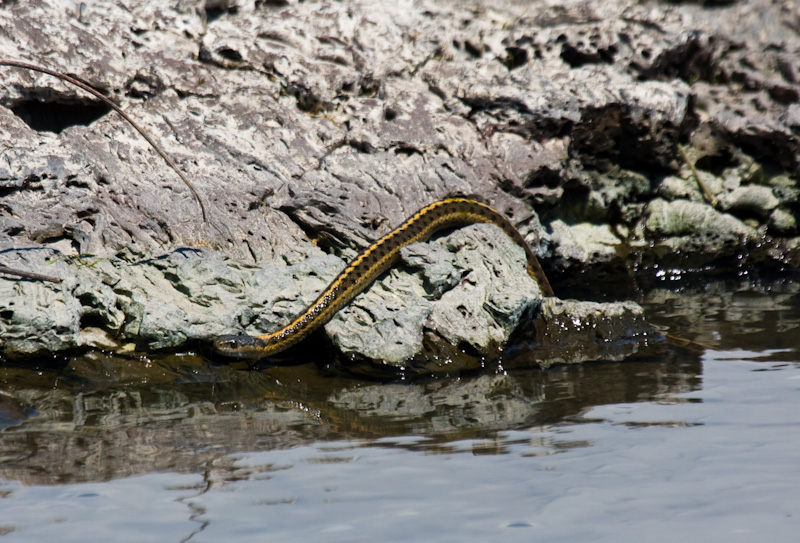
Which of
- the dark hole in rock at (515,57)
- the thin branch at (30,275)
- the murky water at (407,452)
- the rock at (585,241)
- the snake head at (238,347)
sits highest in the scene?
the dark hole in rock at (515,57)

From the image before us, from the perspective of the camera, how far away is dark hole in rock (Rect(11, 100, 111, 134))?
6.85m

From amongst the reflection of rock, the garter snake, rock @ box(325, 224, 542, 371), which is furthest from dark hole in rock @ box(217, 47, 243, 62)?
the reflection of rock

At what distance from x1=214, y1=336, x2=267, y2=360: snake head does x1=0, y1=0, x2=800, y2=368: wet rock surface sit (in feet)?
0.61

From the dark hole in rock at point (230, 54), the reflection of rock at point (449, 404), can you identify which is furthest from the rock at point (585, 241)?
the dark hole in rock at point (230, 54)

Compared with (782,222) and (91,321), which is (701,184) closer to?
(782,222)

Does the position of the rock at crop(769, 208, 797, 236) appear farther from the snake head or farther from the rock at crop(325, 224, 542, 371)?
the snake head

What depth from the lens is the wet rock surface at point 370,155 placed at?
19.9ft

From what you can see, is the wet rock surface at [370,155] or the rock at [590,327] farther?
the rock at [590,327]

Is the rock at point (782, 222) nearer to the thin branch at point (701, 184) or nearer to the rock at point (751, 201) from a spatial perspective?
the rock at point (751, 201)

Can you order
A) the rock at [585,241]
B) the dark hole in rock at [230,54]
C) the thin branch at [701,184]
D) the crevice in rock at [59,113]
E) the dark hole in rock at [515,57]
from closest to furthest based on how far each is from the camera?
1. the crevice in rock at [59,113]
2. the dark hole in rock at [230,54]
3. the rock at [585,241]
4. the dark hole in rock at [515,57]
5. the thin branch at [701,184]

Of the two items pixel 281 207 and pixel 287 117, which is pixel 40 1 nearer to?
pixel 287 117

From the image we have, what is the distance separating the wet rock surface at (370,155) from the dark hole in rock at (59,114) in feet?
0.07

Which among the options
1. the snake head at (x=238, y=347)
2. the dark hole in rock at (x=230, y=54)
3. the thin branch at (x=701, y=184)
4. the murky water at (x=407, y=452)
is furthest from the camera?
the thin branch at (x=701, y=184)

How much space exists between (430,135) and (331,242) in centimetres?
182
